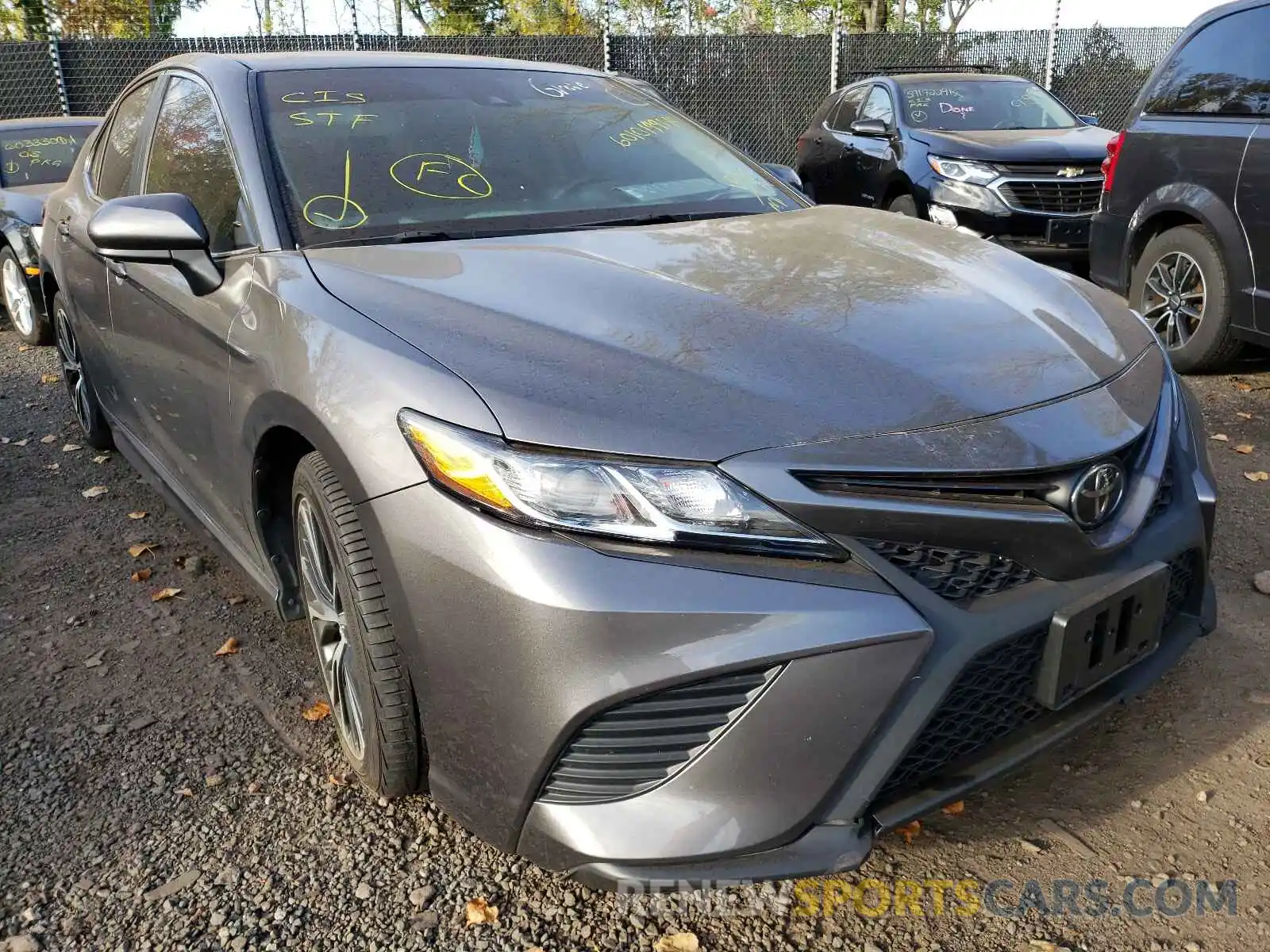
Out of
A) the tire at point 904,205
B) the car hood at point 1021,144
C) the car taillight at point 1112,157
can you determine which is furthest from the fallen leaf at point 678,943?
the tire at point 904,205

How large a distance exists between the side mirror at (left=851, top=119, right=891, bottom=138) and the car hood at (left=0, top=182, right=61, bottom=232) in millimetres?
5913

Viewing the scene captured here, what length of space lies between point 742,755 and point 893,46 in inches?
629

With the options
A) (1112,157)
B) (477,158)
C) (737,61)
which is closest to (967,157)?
(1112,157)

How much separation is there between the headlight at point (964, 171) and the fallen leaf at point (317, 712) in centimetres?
619

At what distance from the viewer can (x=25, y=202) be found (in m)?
6.86

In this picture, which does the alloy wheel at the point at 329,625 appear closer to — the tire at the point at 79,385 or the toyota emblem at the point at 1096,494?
the toyota emblem at the point at 1096,494

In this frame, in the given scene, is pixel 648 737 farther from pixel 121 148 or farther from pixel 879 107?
pixel 879 107

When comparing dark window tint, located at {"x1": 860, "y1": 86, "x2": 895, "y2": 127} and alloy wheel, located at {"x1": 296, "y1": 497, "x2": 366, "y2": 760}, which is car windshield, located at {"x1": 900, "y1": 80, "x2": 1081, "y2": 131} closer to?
dark window tint, located at {"x1": 860, "y1": 86, "x2": 895, "y2": 127}

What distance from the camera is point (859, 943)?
6.24 ft

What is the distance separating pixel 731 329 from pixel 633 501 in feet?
1.72

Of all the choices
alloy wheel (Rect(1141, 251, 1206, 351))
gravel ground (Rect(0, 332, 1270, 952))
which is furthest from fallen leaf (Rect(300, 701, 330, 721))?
alloy wheel (Rect(1141, 251, 1206, 351))

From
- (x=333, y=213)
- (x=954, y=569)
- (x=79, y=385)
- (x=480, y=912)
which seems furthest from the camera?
(x=79, y=385)

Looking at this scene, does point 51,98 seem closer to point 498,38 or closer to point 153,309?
point 498,38

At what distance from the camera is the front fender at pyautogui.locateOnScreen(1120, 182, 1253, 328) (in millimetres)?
4703
